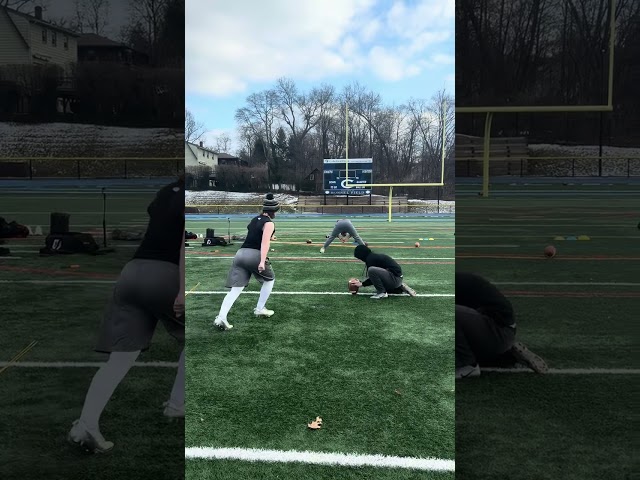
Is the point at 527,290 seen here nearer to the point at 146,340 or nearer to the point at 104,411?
the point at 146,340

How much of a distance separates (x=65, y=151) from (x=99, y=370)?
47cm

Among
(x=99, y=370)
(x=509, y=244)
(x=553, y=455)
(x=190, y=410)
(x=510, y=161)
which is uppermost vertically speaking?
(x=510, y=161)

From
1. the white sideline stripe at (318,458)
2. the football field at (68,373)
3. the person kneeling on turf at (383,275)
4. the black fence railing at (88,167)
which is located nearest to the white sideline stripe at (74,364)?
the football field at (68,373)

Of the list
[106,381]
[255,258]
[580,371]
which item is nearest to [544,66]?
[580,371]

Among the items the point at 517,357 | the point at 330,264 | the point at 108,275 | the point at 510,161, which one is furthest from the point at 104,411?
the point at 330,264

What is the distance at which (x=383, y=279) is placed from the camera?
453 centimetres

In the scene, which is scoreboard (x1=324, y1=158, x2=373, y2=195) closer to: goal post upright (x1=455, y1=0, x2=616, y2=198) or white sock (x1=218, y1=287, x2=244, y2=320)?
white sock (x1=218, y1=287, x2=244, y2=320)

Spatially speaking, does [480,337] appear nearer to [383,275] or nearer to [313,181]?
[383,275]

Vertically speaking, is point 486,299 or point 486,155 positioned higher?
point 486,155

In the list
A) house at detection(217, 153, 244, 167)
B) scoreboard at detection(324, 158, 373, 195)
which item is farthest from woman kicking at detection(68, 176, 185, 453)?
house at detection(217, 153, 244, 167)

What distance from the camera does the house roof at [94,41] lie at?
92cm

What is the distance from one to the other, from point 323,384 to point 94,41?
7.23 feet

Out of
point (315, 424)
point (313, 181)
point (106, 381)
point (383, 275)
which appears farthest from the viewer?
point (313, 181)

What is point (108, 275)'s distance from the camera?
3.16 feet
